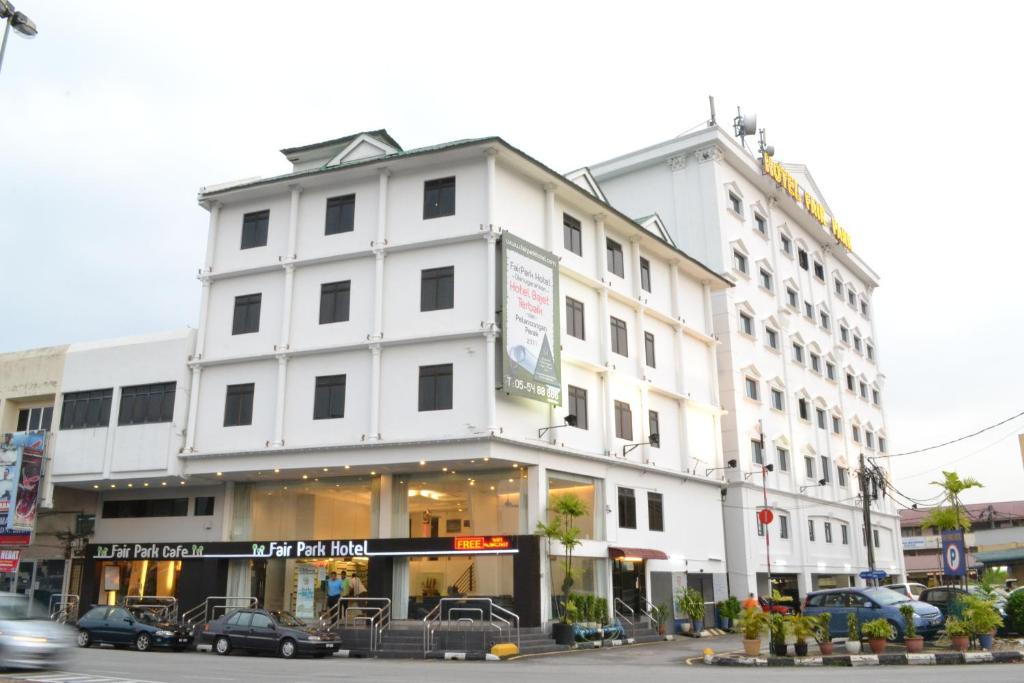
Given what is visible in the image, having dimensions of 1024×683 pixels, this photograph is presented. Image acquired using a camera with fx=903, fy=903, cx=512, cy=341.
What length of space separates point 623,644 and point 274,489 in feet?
46.9

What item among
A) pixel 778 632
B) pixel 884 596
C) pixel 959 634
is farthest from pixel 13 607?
pixel 884 596

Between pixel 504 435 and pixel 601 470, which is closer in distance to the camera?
pixel 504 435

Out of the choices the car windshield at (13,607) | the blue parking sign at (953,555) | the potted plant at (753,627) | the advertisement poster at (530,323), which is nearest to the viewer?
the car windshield at (13,607)

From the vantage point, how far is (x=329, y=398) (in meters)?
32.0

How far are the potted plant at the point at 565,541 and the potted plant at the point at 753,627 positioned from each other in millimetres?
6898

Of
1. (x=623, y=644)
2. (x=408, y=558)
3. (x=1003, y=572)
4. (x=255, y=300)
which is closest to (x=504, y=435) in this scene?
(x=408, y=558)

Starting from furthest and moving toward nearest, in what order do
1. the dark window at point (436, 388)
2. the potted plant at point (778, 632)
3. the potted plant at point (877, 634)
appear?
the dark window at point (436, 388), the potted plant at point (778, 632), the potted plant at point (877, 634)

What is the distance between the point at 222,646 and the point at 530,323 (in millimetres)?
14143

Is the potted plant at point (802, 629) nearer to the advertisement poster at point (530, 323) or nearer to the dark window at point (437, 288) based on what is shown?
the advertisement poster at point (530, 323)

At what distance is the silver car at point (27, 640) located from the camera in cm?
1712

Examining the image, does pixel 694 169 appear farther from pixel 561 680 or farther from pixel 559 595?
pixel 561 680

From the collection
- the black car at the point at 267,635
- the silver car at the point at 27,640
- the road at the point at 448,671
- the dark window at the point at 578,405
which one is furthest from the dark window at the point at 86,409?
the silver car at the point at 27,640

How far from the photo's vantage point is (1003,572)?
21.8m

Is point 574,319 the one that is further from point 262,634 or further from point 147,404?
point 147,404
